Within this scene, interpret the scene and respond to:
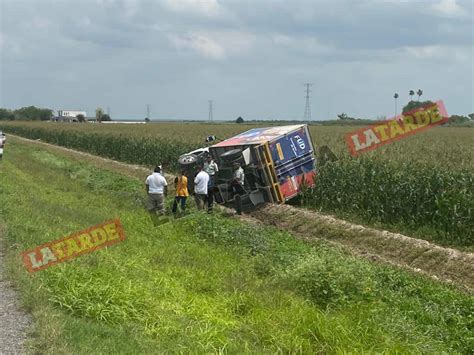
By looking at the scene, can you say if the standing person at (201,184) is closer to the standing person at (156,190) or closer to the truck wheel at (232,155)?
the standing person at (156,190)

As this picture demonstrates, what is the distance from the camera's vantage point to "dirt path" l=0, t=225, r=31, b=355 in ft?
17.1

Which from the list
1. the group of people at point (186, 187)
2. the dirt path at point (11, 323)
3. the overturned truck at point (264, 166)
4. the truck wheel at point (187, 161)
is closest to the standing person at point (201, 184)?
the group of people at point (186, 187)

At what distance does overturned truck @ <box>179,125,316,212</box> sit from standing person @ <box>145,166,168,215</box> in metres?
2.55

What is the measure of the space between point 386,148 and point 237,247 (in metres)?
13.4

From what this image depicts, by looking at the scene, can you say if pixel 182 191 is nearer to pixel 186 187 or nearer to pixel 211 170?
pixel 186 187

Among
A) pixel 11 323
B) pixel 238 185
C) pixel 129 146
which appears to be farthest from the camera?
pixel 129 146

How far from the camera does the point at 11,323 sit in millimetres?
5812

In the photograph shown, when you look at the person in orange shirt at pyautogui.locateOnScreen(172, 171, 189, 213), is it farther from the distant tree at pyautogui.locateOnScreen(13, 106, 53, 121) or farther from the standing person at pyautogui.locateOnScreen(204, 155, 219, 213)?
the distant tree at pyautogui.locateOnScreen(13, 106, 53, 121)

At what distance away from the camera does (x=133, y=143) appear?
36.5m

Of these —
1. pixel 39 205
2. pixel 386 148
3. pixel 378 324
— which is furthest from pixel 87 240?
pixel 386 148

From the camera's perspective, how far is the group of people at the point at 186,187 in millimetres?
14820

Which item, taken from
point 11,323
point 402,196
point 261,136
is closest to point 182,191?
point 261,136

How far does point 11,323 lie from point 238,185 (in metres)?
11.3

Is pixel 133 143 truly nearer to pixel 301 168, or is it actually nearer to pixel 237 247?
pixel 301 168
